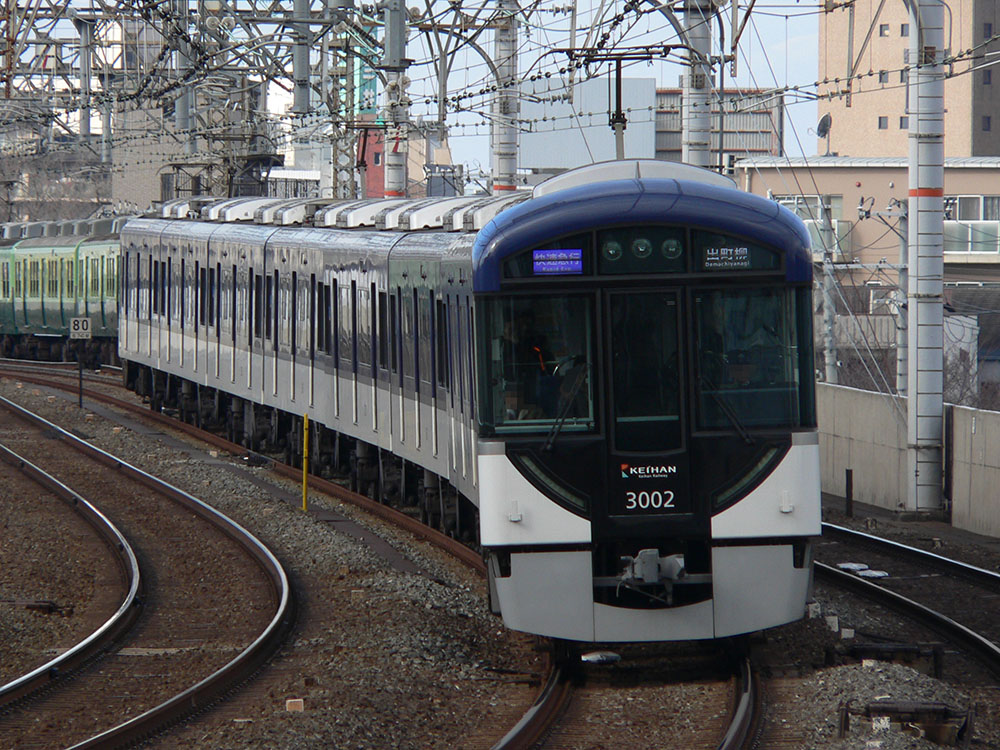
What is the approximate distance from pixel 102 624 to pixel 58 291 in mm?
27272

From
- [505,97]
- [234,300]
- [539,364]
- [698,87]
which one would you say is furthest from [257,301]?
[539,364]

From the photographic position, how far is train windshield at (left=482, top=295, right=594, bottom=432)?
30.5 ft

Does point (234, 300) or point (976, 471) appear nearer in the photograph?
point (976, 471)

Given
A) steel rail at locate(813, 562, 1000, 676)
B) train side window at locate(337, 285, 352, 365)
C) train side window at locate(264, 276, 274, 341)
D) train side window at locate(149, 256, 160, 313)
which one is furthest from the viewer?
train side window at locate(149, 256, 160, 313)

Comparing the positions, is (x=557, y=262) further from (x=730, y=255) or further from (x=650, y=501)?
(x=650, y=501)

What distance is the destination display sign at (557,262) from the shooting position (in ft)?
30.5

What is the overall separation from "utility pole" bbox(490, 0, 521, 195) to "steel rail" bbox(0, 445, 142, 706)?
7.76 m

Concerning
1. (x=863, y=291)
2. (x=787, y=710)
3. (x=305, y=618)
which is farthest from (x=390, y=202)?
(x=863, y=291)

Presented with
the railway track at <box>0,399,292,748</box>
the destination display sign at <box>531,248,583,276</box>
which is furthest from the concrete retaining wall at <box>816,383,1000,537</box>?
the destination display sign at <box>531,248,583,276</box>

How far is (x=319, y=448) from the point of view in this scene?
66.2 ft

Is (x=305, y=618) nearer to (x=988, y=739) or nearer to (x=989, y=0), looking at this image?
(x=988, y=739)

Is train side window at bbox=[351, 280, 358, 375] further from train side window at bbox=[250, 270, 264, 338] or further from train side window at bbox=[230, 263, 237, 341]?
train side window at bbox=[230, 263, 237, 341]

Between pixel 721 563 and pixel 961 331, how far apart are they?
25.6m

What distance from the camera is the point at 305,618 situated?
11.8 m
